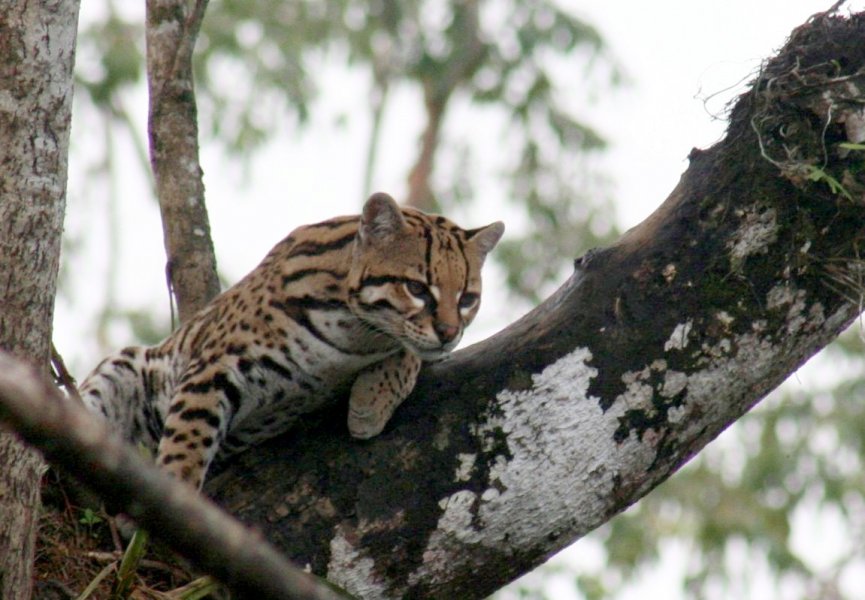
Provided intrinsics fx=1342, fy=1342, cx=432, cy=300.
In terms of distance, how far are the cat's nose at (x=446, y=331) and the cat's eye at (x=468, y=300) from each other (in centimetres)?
31

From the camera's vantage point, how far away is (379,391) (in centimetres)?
539

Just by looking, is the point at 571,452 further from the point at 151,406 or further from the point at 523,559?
the point at 151,406

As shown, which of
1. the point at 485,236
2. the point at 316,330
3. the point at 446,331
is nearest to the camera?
the point at 446,331

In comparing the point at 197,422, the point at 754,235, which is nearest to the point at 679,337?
the point at 754,235

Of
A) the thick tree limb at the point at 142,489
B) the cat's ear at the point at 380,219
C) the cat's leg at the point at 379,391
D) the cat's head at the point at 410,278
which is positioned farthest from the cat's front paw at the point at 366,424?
the thick tree limb at the point at 142,489

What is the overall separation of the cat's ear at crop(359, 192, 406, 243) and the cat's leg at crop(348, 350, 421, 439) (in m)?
0.60

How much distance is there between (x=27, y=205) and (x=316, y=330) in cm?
202

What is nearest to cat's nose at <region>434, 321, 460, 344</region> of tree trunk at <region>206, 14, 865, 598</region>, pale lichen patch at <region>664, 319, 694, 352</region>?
tree trunk at <region>206, 14, 865, 598</region>

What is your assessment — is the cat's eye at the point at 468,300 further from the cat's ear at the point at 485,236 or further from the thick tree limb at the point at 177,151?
the thick tree limb at the point at 177,151

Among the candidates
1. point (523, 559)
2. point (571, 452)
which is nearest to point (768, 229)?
point (571, 452)

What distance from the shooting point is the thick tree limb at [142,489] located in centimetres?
203

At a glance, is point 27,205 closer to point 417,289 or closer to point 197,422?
point 197,422

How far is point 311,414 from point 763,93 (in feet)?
7.62

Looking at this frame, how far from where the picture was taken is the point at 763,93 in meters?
5.29
